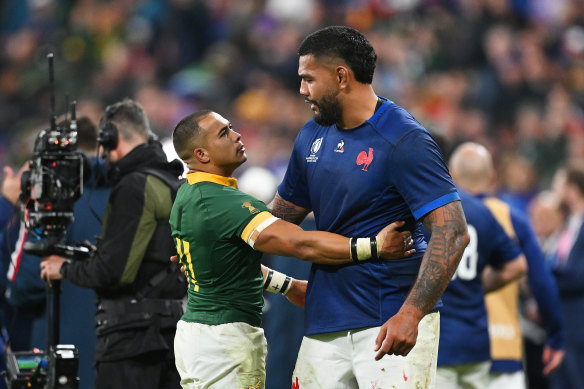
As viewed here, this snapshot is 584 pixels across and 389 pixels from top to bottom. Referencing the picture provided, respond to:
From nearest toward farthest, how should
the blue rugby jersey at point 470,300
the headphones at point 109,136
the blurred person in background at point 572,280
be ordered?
the headphones at point 109,136
the blue rugby jersey at point 470,300
the blurred person in background at point 572,280

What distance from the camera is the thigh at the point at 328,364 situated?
4.14 meters

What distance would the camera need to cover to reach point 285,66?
552 inches

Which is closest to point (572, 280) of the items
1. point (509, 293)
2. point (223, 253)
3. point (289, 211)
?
point (509, 293)

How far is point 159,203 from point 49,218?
22.5 inches

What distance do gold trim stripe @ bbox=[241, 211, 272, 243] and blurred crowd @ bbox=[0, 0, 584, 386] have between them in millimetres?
6936

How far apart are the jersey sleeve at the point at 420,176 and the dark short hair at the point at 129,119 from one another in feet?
6.94

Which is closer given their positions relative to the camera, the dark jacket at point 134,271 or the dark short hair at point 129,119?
the dark jacket at point 134,271

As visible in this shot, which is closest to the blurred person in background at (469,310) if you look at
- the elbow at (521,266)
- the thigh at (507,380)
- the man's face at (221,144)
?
the elbow at (521,266)

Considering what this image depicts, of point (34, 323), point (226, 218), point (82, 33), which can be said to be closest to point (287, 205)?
point (226, 218)

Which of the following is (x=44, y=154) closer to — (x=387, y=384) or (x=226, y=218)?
(x=226, y=218)

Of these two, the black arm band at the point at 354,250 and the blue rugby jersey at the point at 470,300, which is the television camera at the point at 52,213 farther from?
the blue rugby jersey at the point at 470,300

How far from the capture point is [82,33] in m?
16.0

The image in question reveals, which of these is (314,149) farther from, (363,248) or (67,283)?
(67,283)

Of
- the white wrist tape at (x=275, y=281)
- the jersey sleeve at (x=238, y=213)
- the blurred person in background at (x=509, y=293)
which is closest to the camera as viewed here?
the jersey sleeve at (x=238, y=213)
